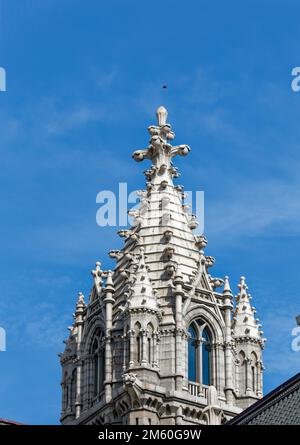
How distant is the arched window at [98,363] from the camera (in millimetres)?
86250

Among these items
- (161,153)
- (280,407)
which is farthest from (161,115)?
(280,407)

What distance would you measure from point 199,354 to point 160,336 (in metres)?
2.44

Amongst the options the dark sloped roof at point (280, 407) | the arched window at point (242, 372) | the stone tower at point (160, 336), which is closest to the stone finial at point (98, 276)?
the stone tower at point (160, 336)

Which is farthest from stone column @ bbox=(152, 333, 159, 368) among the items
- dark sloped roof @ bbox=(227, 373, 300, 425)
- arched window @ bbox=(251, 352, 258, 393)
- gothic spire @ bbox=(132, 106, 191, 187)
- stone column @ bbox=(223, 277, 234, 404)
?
dark sloped roof @ bbox=(227, 373, 300, 425)

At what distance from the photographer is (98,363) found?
87062 mm

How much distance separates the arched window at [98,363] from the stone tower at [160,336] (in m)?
0.05

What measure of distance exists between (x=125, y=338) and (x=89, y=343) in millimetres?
4433

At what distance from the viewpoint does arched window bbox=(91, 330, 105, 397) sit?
283 feet

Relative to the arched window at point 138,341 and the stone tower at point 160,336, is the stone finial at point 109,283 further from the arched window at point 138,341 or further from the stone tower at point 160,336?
the arched window at point 138,341
